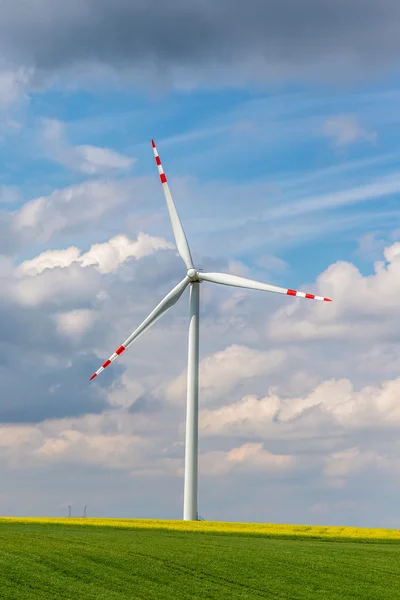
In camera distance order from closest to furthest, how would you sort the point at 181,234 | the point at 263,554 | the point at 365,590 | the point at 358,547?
the point at 365,590 < the point at 263,554 < the point at 358,547 < the point at 181,234

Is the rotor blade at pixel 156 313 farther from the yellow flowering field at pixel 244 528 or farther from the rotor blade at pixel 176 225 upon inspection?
the yellow flowering field at pixel 244 528

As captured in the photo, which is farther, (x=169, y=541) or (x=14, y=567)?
(x=169, y=541)

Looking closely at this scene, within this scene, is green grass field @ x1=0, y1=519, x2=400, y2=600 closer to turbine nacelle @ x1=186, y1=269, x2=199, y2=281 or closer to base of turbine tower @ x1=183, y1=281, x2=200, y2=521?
base of turbine tower @ x1=183, y1=281, x2=200, y2=521

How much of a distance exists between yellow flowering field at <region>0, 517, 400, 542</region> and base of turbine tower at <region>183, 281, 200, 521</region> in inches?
75.1

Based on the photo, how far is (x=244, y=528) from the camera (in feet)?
220

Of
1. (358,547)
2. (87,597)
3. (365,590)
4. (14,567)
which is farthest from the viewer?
(358,547)

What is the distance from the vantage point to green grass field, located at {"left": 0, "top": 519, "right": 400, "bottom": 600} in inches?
1480

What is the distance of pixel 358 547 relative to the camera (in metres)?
57.3

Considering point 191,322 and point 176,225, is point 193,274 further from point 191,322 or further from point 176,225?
point 176,225

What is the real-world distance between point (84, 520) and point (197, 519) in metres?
8.84

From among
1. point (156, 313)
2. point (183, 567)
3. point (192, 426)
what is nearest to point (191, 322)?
point (156, 313)

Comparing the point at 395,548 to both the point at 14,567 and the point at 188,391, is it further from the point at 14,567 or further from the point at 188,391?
the point at 14,567

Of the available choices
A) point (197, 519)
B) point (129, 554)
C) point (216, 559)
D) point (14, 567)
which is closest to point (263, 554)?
point (216, 559)

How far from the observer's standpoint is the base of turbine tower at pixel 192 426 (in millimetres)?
70250
